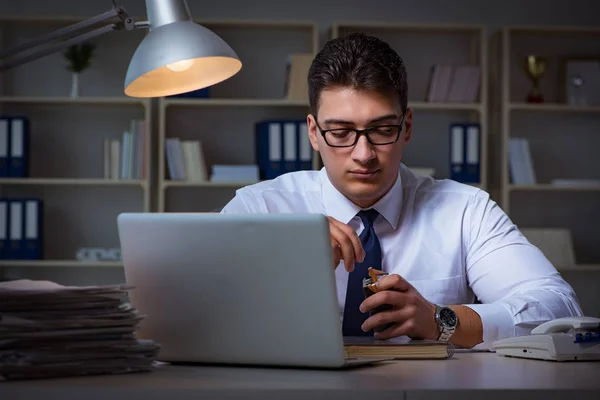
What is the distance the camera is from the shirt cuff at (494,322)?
5.34ft

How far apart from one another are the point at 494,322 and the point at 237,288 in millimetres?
647

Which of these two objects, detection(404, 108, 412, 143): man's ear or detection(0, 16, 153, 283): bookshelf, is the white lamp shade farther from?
detection(0, 16, 153, 283): bookshelf

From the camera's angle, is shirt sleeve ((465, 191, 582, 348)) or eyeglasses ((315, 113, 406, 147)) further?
eyeglasses ((315, 113, 406, 147))

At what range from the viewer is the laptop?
1.14m

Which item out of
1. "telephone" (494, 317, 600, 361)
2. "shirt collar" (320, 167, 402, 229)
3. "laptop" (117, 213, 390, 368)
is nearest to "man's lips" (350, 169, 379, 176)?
"shirt collar" (320, 167, 402, 229)

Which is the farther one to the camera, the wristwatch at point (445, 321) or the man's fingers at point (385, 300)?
the wristwatch at point (445, 321)

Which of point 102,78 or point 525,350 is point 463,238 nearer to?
point 525,350

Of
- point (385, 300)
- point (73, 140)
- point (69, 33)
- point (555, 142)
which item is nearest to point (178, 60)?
point (69, 33)

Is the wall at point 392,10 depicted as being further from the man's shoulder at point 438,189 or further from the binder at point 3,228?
the man's shoulder at point 438,189

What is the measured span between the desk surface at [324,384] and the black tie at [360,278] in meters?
0.63

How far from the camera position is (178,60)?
171 cm

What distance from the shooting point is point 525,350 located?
4.51ft

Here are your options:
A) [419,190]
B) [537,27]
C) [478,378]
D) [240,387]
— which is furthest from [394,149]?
[537,27]

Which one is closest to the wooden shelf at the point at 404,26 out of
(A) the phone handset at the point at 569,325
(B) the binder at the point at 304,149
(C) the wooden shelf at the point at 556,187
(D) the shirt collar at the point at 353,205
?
(B) the binder at the point at 304,149
